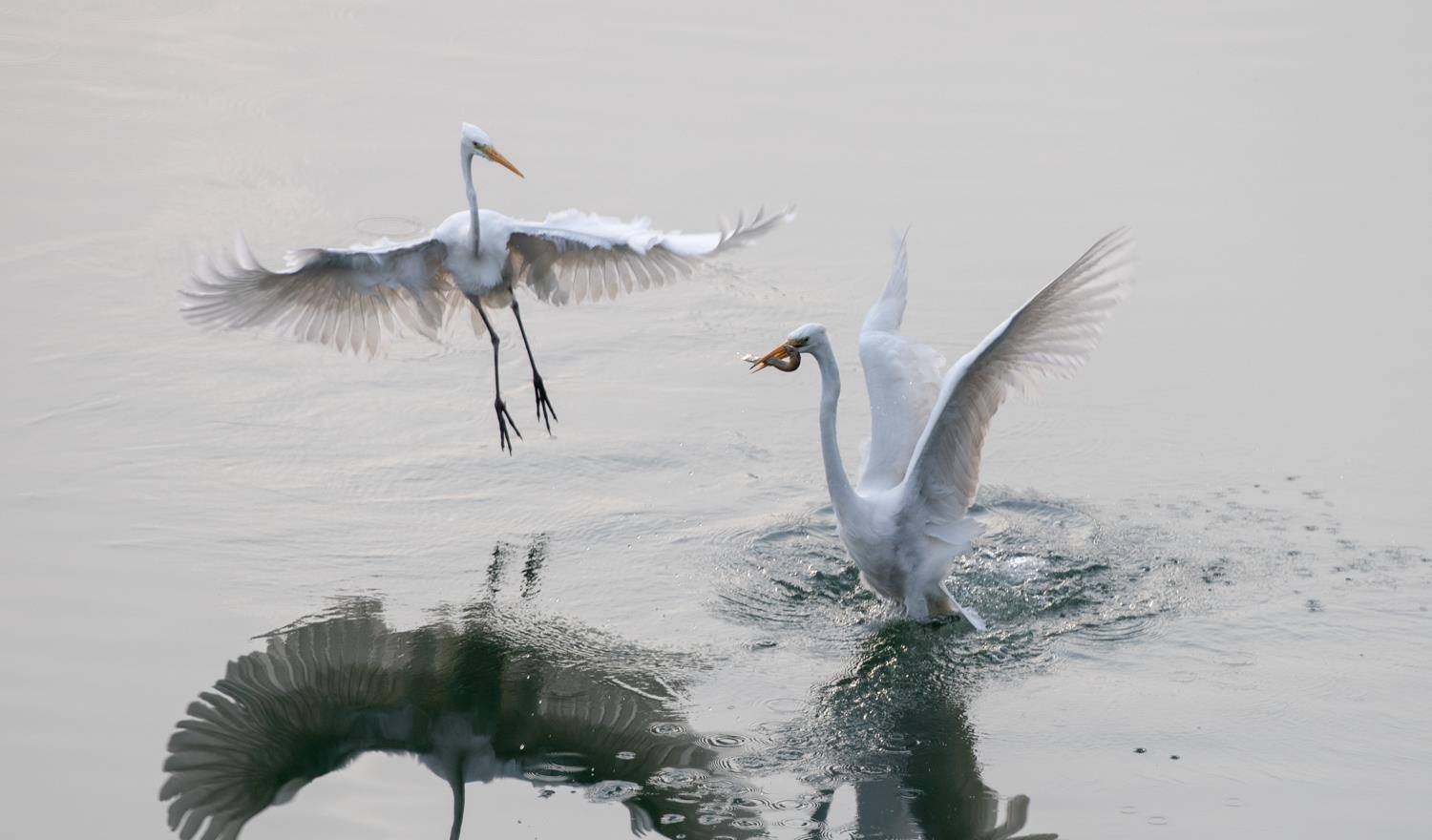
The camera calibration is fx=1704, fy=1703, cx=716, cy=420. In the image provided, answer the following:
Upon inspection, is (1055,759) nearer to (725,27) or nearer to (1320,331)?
(1320,331)

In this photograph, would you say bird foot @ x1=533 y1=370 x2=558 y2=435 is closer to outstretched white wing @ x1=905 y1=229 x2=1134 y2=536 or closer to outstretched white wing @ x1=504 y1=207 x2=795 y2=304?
outstretched white wing @ x1=504 y1=207 x2=795 y2=304

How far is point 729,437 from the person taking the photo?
779 cm

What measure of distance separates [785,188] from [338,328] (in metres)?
3.42

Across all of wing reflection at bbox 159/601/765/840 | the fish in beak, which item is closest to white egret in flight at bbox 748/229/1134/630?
the fish in beak

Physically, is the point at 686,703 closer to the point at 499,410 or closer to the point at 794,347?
the point at 794,347

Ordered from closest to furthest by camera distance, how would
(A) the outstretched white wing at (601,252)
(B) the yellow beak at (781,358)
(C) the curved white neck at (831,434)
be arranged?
(B) the yellow beak at (781,358) → (C) the curved white neck at (831,434) → (A) the outstretched white wing at (601,252)

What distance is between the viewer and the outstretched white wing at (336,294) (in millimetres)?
6566

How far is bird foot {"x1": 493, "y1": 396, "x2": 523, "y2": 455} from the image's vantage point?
719cm

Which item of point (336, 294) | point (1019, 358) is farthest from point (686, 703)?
point (336, 294)

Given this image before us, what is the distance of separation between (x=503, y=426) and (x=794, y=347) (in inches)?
60.9

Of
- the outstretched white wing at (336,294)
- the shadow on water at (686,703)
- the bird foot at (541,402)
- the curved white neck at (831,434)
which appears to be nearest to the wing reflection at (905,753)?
the shadow on water at (686,703)

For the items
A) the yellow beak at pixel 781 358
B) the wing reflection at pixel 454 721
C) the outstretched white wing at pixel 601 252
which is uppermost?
the outstretched white wing at pixel 601 252

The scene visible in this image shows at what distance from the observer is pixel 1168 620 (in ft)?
21.1

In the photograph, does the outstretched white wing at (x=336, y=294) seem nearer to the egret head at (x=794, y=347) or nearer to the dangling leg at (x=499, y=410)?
the dangling leg at (x=499, y=410)
